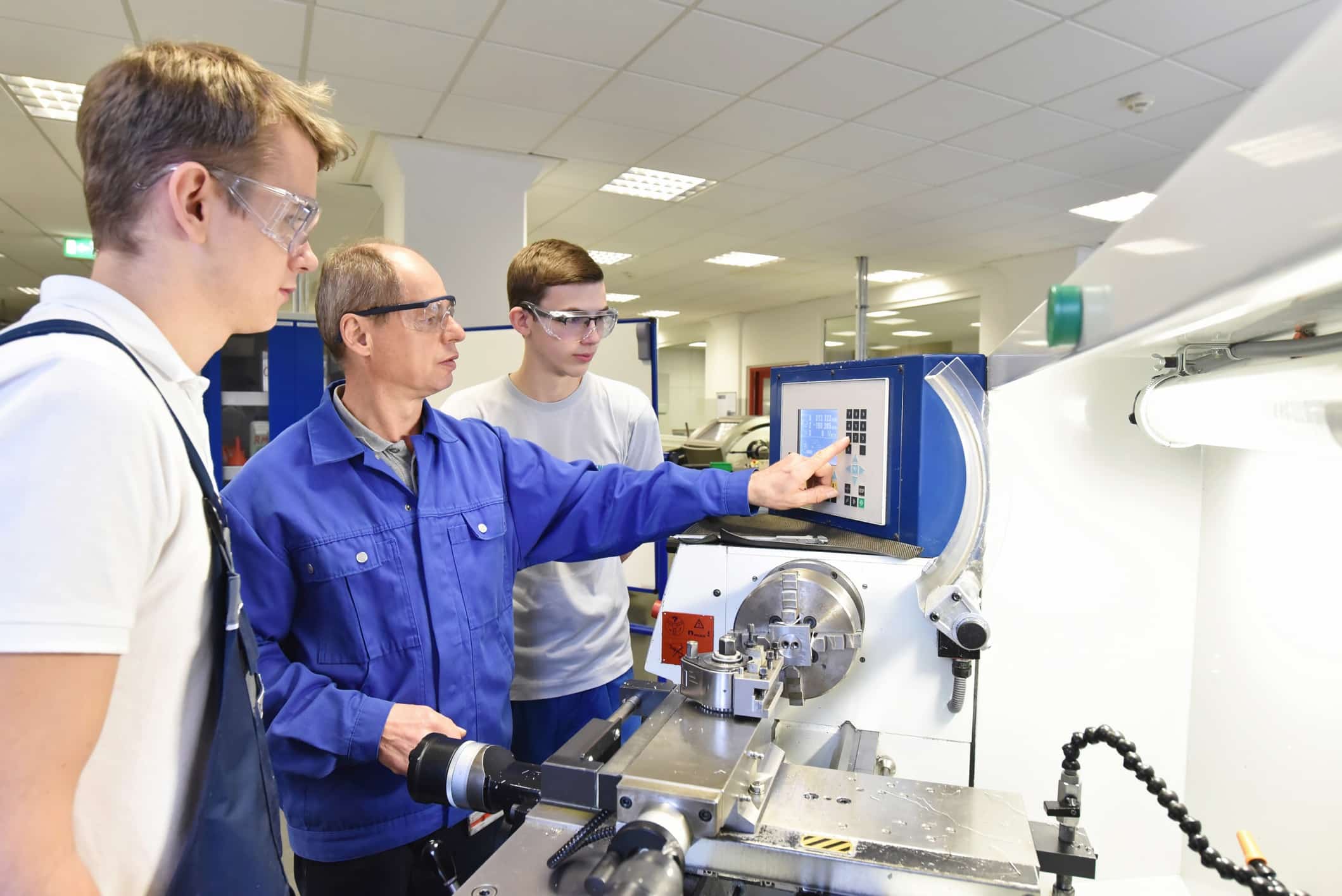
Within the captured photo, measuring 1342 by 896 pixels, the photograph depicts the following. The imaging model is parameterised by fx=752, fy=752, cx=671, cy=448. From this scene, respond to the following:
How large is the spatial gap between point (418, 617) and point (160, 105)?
0.72 metres

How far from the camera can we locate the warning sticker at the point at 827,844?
2.09ft

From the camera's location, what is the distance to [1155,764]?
1282mm

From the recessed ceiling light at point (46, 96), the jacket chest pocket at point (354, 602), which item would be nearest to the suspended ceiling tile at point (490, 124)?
the recessed ceiling light at point (46, 96)

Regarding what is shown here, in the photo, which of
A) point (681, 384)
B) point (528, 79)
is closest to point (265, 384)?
point (528, 79)

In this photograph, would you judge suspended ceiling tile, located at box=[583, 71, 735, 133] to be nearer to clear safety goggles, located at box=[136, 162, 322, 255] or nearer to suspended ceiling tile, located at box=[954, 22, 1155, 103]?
suspended ceiling tile, located at box=[954, 22, 1155, 103]

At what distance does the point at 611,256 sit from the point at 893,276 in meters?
3.05

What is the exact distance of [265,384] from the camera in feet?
12.7

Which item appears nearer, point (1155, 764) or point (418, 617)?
point (418, 617)

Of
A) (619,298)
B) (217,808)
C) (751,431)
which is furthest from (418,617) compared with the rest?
(619,298)

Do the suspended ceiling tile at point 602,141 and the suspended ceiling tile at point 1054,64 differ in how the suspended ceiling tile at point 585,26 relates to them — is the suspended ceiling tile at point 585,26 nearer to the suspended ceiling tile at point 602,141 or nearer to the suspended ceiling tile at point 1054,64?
the suspended ceiling tile at point 602,141

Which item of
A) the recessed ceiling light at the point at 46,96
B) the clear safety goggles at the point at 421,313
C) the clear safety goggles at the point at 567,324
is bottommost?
the clear safety goggles at the point at 421,313

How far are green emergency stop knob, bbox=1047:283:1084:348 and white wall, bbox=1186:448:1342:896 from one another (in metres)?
0.78

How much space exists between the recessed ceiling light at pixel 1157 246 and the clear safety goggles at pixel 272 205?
734 mm

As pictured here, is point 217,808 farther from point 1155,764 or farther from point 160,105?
point 1155,764
